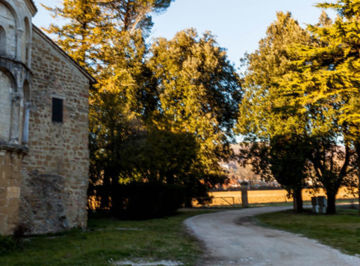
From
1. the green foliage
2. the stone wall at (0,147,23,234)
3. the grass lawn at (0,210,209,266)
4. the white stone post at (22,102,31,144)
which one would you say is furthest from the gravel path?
the white stone post at (22,102,31,144)

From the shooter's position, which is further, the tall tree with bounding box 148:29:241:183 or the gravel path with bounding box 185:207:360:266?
the tall tree with bounding box 148:29:241:183

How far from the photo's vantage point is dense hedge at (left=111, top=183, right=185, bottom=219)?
20.4 meters

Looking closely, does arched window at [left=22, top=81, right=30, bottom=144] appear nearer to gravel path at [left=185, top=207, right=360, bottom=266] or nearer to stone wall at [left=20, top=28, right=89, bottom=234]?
stone wall at [left=20, top=28, right=89, bottom=234]

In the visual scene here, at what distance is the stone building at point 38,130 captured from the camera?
1102cm

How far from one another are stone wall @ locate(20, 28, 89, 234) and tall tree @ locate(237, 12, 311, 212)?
1080 cm

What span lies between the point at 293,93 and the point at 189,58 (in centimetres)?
1332

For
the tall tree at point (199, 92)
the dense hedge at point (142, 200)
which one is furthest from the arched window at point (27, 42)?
the tall tree at point (199, 92)

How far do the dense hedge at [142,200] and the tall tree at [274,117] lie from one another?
6559 mm

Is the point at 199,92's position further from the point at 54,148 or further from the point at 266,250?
the point at 266,250

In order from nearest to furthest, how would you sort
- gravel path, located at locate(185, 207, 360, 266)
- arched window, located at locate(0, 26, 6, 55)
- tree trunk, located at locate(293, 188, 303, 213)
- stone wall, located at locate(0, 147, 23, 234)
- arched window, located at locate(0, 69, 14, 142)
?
gravel path, located at locate(185, 207, 360, 266) → stone wall, located at locate(0, 147, 23, 234) → arched window, located at locate(0, 69, 14, 142) → arched window, located at locate(0, 26, 6, 55) → tree trunk, located at locate(293, 188, 303, 213)

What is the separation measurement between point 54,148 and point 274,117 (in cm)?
1365

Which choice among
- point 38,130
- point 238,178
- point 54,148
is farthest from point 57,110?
point 238,178

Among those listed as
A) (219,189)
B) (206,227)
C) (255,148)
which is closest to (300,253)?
(206,227)

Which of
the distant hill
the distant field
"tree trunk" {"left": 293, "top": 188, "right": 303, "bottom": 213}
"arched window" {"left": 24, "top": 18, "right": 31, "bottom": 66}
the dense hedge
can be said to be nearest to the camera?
"arched window" {"left": 24, "top": 18, "right": 31, "bottom": 66}
